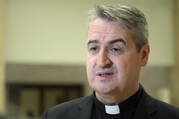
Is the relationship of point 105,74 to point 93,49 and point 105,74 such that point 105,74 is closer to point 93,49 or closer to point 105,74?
point 105,74

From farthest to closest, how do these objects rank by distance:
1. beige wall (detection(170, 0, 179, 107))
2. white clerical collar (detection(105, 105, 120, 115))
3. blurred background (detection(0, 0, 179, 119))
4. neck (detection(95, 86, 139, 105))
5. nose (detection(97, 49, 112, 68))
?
1. beige wall (detection(170, 0, 179, 107))
2. blurred background (detection(0, 0, 179, 119))
3. white clerical collar (detection(105, 105, 120, 115))
4. neck (detection(95, 86, 139, 105))
5. nose (detection(97, 49, 112, 68))

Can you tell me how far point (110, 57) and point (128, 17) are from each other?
24cm

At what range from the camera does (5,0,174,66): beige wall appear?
686 cm

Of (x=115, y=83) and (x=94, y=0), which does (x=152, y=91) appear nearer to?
(x=94, y=0)

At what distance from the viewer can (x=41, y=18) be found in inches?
271

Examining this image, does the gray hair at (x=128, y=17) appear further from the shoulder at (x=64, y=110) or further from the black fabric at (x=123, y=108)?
the shoulder at (x=64, y=110)

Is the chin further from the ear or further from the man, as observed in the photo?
the ear

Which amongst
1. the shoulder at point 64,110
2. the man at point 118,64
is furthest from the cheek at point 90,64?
the shoulder at point 64,110

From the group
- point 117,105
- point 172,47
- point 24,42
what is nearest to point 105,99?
point 117,105

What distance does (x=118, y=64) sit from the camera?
2006mm

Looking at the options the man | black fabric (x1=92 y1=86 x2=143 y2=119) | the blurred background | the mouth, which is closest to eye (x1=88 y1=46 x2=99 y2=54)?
the man

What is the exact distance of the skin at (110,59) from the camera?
199cm

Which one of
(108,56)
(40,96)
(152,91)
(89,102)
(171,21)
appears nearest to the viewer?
(108,56)

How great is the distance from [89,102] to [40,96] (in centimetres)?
664
